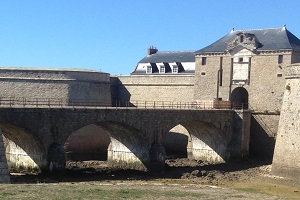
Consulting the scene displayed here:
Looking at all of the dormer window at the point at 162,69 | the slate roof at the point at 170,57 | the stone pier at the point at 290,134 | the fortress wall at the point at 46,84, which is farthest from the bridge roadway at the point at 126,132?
the slate roof at the point at 170,57

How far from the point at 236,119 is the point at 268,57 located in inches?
234

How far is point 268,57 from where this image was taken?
4031cm

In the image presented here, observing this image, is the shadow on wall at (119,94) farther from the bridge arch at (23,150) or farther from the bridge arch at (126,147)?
the bridge arch at (23,150)

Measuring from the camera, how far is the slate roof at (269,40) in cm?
3997

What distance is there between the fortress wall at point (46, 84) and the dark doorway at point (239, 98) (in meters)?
12.3

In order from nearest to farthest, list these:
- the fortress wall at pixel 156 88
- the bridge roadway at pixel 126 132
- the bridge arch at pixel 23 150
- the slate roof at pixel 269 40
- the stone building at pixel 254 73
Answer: the bridge roadway at pixel 126 132
the bridge arch at pixel 23 150
the stone building at pixel 254 73
the slate roof at pixel 269 40
the fortress wall at pixel 156 88

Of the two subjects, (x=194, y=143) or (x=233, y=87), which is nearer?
(x=194, y=143)

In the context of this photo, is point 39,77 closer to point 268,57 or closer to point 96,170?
point 96,170

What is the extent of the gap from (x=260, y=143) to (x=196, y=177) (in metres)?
11.1

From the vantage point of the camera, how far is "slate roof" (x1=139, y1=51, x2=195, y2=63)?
166ft

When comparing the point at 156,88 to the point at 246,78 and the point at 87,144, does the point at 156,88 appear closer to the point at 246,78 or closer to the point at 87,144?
the point at 246,78

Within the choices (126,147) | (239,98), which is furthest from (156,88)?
(126,147)

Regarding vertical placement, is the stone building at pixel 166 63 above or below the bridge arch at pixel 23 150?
above

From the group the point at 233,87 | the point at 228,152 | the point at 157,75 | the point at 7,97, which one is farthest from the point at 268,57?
the point at 7,97
